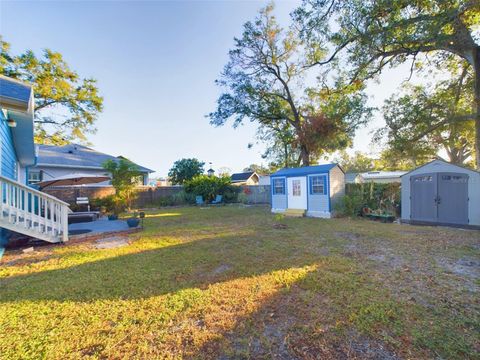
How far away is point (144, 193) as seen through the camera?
16391 millimetres

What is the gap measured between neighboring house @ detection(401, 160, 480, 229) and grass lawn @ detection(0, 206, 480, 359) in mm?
3218

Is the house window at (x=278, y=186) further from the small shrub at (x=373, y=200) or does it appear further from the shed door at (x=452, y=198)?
the shed door at (x=452, y=198)

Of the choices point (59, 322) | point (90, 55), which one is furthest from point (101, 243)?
point (90, 55)

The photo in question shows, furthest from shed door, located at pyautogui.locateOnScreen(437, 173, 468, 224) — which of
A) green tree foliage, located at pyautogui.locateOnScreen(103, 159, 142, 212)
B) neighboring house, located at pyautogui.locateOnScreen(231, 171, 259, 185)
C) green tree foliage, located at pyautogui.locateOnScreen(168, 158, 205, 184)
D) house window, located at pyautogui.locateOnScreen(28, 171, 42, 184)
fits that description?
neighboring house, located at pyautogui.locateOnScreen(231, 171, 259, 185)

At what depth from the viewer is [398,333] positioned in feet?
7.06

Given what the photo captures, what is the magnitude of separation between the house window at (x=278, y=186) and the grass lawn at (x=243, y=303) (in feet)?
24.2

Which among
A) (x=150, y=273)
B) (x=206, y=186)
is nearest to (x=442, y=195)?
(x=150, y=273)

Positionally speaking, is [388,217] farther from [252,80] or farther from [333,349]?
[252,80]

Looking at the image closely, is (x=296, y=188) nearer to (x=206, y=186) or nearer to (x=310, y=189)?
(x=310, y=189)

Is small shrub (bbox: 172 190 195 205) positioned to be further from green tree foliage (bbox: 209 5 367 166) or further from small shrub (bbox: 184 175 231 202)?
green tree foliage (bbox: 209 5 367 166)

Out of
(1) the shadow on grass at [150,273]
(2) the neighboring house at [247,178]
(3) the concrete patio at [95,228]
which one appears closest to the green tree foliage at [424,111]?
(1) the shadow on grass at [150,273]

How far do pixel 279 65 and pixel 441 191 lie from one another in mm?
14085

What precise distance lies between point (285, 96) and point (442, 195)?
1325cm

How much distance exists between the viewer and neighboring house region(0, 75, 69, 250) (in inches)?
165
